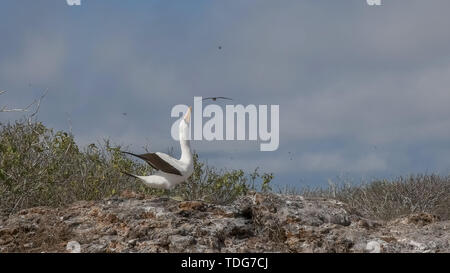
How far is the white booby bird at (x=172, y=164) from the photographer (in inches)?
226

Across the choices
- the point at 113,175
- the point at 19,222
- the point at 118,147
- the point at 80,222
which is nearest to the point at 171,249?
the point at 80,222

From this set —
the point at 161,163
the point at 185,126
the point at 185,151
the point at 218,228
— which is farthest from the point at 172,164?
the point at 218,228

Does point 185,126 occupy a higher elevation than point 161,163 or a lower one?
higher

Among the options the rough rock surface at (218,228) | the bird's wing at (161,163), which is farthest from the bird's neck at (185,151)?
the rough rock surface at (218,228)

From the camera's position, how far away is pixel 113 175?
32.3ft

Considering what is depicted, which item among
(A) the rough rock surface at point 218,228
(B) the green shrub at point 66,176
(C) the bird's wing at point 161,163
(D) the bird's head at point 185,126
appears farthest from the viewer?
(B) the green shrub at point 66,176

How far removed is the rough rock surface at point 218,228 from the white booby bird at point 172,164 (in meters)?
0.44

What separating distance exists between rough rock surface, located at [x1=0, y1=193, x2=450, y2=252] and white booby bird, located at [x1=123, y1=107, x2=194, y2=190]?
442 millimetres

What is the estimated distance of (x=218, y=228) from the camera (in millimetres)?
4770

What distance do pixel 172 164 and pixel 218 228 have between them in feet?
3.92

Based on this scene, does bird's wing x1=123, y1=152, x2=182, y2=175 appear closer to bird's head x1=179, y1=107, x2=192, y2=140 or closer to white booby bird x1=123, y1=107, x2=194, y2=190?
white booby bird x1=123, y1=107, x2=194, y2=190

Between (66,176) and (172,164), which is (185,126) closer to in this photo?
(172,164)

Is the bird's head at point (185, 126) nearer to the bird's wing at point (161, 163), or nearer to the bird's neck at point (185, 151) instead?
the bird's neck at point (185, 151)
